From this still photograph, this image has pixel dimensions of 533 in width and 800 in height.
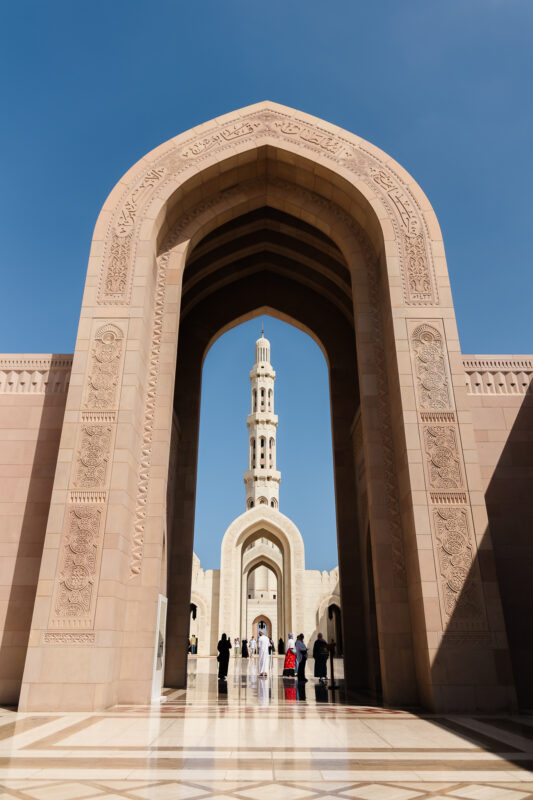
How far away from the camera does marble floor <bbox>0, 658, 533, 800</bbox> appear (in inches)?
132

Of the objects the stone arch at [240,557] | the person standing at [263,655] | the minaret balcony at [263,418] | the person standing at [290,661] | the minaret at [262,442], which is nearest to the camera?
the person standing at [263,655]

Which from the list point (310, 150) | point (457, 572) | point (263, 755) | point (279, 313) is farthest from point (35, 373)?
point (263, 755)

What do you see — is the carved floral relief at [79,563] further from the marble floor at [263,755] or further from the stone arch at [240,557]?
the stone arch at [240,557]

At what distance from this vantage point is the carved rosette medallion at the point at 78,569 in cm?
745

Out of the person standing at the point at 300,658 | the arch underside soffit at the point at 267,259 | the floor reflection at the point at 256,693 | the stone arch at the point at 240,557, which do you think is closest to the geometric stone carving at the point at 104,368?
the arch underside soffit at the point at 267,259

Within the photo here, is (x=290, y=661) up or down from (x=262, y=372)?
down

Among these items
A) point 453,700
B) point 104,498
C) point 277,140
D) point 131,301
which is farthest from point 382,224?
point 453,700

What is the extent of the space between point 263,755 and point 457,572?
4324 millimetres

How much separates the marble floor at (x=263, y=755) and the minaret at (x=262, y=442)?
3466cm

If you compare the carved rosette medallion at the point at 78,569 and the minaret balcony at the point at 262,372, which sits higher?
the minaret balcony at the point at 262,372

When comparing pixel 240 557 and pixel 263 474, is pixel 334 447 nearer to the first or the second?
pixel 240 557

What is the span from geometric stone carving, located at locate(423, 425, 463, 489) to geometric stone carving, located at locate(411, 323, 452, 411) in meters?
0.39

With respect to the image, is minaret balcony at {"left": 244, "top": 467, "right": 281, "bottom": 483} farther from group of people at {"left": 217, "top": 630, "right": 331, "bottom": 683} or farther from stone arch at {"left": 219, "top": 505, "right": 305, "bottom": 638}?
group of people at {"left": 217, "top": 630, "right": 331, "bottom": 683}

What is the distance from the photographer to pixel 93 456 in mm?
8352
